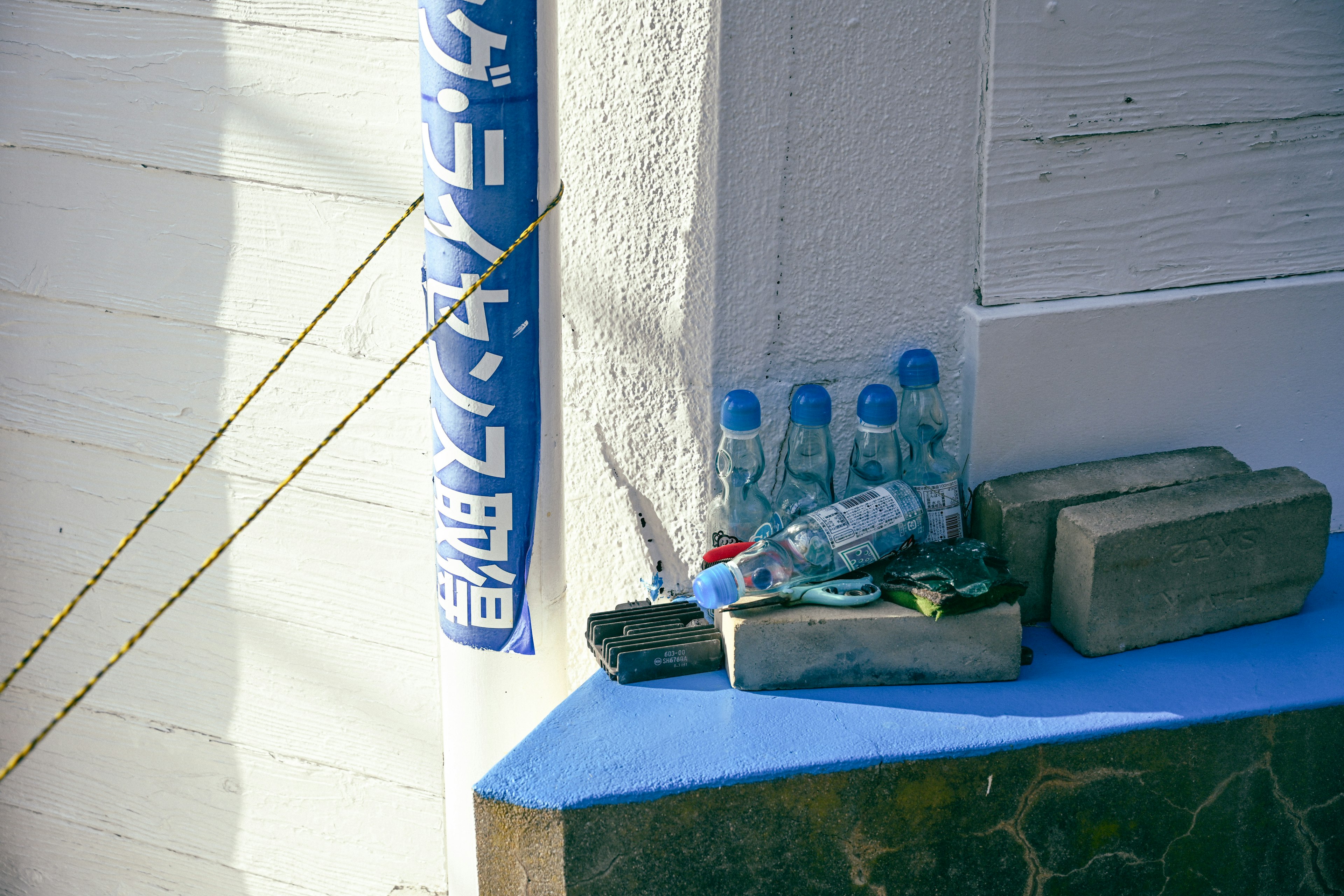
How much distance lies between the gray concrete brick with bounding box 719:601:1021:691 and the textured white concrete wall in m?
0.20

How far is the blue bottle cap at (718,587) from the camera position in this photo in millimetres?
1034

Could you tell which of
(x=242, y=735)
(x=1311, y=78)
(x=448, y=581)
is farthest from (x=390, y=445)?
(x=1311, y=78)

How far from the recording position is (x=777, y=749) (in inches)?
37.8

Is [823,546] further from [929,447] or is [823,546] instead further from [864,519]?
[929,447]

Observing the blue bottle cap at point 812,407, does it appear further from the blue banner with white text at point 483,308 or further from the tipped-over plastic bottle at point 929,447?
the blue banner with white text at point 483,308

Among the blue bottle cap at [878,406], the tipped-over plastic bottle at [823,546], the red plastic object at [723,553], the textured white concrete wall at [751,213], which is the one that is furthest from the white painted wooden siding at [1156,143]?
the red plastic object at [723,553]

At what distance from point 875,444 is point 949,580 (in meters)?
0.18

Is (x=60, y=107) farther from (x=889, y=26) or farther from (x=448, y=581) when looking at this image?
(x=889, y=26)

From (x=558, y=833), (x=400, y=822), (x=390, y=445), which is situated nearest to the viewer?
(x=558, y=833)

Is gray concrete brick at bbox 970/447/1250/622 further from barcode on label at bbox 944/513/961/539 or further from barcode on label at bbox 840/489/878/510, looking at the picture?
barcode on label at bbox 840/489/878/510

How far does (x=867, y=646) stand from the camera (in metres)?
1.03

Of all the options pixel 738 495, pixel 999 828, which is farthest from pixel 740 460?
pixel 999 828

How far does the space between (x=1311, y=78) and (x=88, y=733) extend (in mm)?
2064

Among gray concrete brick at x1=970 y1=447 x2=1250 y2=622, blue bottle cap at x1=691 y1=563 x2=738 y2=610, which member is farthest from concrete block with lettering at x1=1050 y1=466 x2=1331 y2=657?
blue bottle cap at x1=691 y1=563 x2=738 y2=610
